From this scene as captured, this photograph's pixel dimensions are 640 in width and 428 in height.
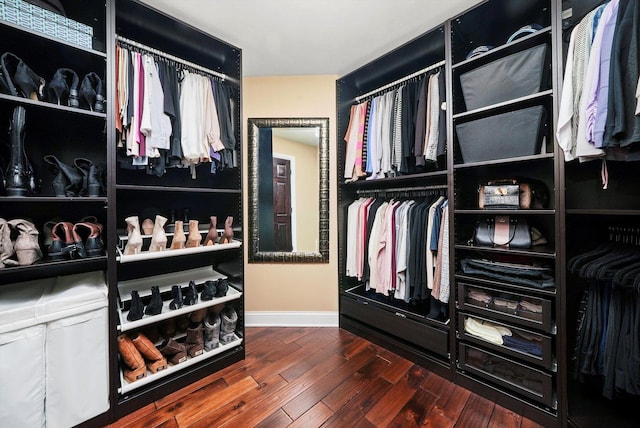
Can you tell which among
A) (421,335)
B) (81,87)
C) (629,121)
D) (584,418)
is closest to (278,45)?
(81,87)

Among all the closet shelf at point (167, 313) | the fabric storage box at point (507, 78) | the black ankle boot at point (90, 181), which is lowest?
the closet shelf at point (167, 313)

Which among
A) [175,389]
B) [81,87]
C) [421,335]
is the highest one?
[81,87]

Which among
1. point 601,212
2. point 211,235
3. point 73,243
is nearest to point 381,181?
point 601,212

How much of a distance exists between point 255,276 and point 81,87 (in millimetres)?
1768

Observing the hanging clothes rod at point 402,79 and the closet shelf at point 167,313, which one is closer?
the closet shelf at point 167,313

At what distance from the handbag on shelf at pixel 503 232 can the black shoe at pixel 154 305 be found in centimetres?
197

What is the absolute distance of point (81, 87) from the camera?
128 cm

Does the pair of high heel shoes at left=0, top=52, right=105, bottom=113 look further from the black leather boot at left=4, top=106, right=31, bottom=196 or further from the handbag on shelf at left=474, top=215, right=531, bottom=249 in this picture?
the handbag on shelf at left=474, top=215, right=531, bottom=249

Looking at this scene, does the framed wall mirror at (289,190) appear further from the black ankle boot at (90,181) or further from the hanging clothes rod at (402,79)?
the black ankle boot at (90,181)

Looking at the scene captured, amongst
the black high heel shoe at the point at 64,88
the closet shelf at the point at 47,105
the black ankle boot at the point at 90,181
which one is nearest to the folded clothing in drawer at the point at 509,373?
the black ankle boot at the point at 90,181

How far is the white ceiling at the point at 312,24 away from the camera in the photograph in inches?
60.7

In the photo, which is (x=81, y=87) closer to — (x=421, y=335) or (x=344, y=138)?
(x=344, y=138)

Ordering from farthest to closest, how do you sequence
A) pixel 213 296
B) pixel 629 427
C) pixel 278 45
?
pixel 278 45, pixel 213 296, pixel 629 427

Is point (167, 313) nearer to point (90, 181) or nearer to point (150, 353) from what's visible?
point (150, 353)
